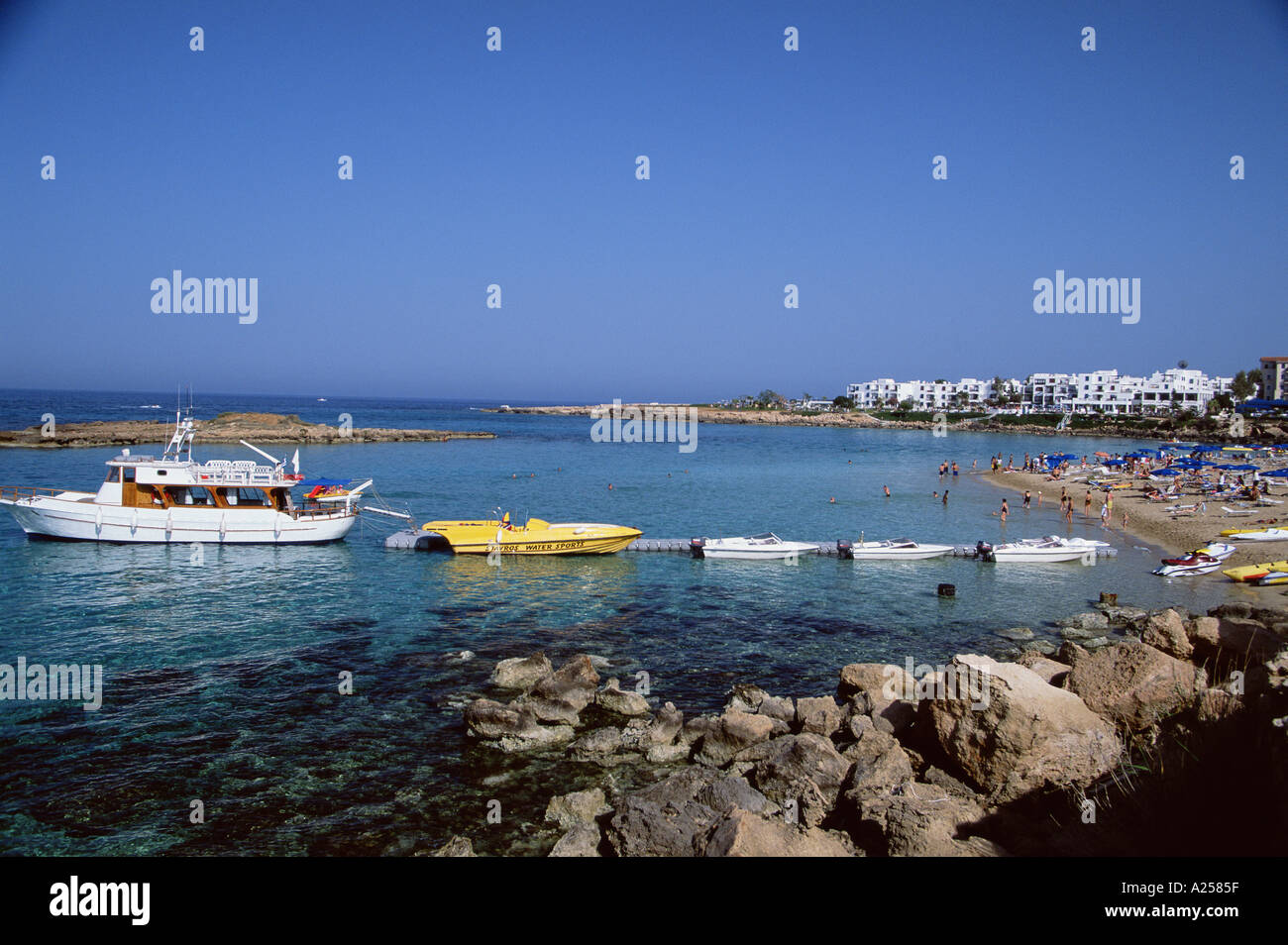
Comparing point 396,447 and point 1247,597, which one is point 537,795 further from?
point 396,447

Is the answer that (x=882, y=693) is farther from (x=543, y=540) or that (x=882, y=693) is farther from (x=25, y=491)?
(x=25, y=491)

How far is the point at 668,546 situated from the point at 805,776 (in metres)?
24.1

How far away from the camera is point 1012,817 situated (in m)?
9.77

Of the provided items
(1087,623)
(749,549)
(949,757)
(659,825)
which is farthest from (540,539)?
(659,825)

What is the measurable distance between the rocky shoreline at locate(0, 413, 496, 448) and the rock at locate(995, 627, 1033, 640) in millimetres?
81632

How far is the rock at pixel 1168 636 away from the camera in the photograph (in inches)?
621

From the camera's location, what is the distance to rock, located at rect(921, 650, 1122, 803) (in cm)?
1038

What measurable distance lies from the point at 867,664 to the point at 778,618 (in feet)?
25.9

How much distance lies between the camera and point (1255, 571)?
28.8m

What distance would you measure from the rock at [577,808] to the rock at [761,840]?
117 inches

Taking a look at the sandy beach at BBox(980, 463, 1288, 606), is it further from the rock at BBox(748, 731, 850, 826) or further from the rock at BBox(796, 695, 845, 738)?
the rock at BBox(748, 731, 850, 826)

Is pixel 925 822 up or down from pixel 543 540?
up

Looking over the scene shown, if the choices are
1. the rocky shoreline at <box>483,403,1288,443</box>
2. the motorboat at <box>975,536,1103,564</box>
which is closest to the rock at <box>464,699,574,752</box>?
the motorboat at <box>975,536,1103,564</box>
